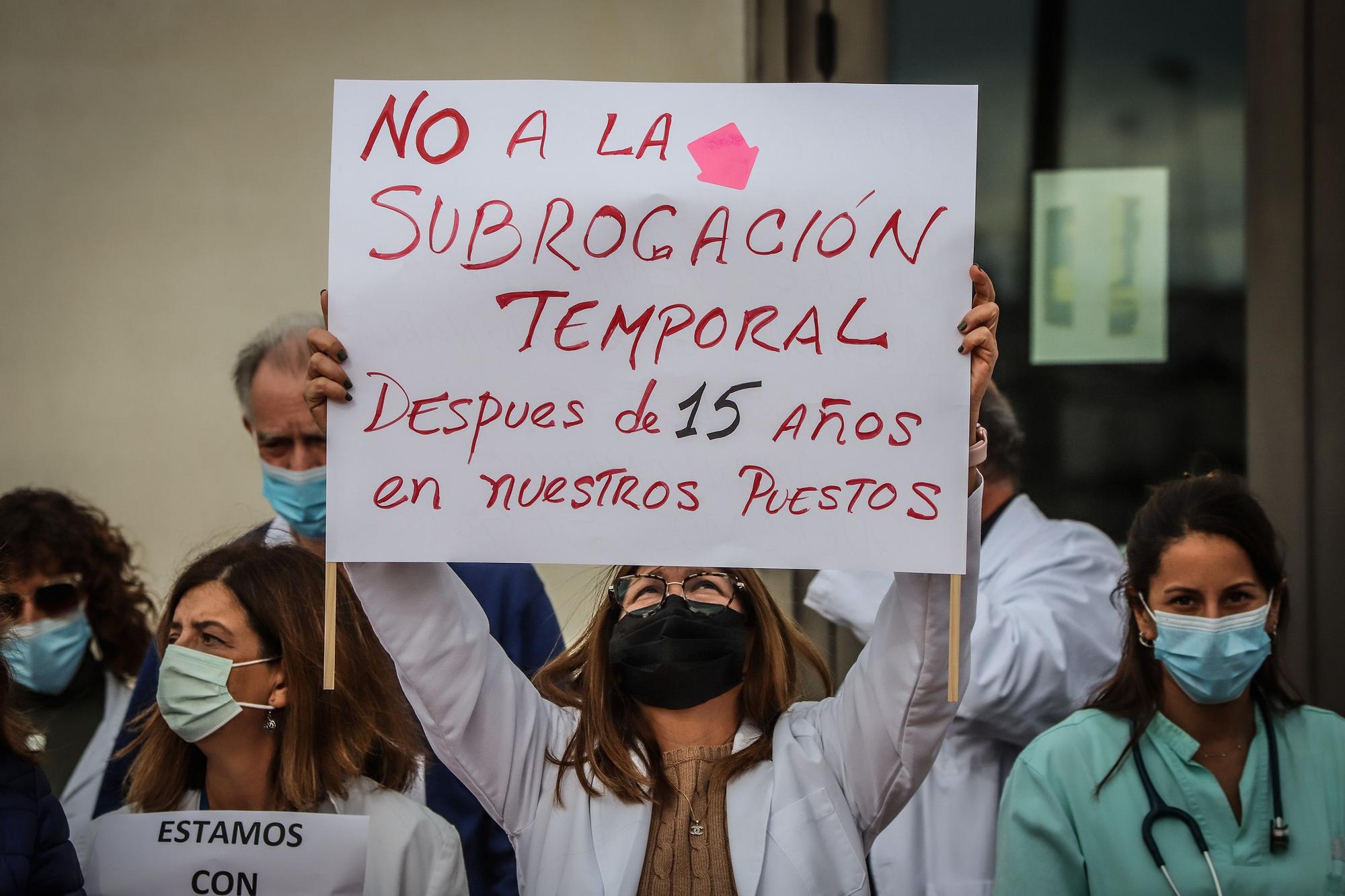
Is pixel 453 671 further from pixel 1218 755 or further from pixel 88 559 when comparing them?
pixel 88 559

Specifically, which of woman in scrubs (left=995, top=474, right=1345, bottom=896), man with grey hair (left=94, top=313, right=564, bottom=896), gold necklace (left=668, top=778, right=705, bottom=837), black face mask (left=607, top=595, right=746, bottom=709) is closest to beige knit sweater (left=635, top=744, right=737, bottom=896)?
gold necklace (left=668, top=778, right=705, bottom=837)

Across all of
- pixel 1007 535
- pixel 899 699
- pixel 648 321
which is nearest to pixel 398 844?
pixel 899 699

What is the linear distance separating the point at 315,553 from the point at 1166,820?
1817 mm

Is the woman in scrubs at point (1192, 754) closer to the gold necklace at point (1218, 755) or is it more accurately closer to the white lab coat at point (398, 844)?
the gold necklace at point (1218, 755)

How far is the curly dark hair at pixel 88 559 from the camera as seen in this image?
356 cm

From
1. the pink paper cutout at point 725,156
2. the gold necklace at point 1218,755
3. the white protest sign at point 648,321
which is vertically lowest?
the gold necklace at point 1218,755

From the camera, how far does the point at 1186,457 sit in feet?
15.1

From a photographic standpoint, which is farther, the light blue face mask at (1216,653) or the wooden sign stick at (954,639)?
the light blue face mask at (1216,653)

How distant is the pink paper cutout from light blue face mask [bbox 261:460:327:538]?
53.4 inches

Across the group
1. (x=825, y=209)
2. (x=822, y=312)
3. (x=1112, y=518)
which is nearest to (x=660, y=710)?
(x=822, y=312)

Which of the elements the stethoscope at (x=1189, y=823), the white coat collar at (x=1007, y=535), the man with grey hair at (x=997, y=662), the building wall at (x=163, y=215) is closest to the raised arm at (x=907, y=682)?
the stethoscope at (x=1189, y=823)

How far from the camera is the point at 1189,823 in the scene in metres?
2.58

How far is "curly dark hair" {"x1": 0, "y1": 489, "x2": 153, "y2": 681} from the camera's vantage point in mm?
3557

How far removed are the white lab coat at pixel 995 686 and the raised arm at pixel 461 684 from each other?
127cm
